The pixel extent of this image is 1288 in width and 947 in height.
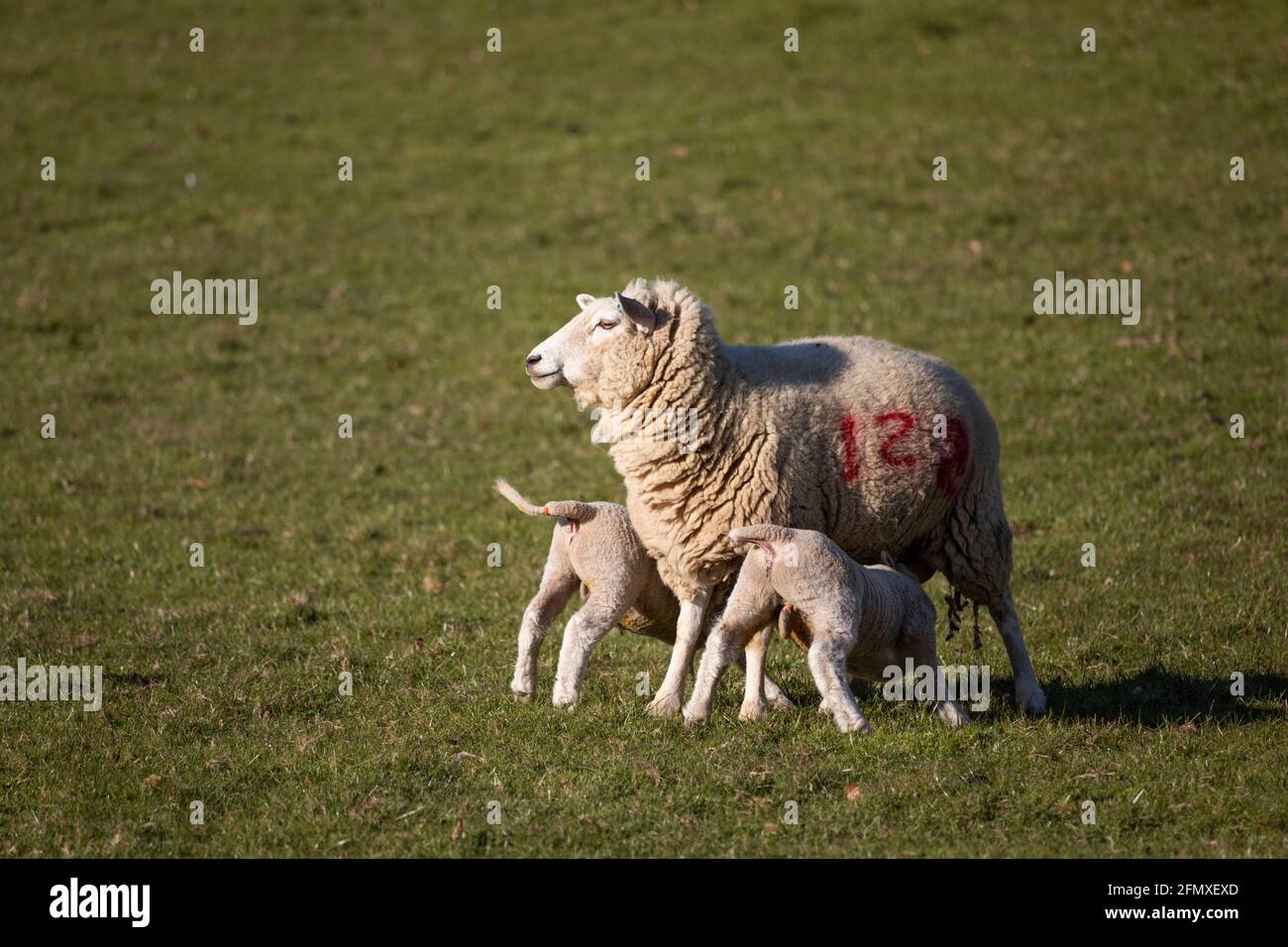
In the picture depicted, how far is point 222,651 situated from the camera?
389 inches

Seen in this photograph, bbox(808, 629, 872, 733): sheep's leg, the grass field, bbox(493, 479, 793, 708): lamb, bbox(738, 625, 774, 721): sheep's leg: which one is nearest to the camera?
the grass field

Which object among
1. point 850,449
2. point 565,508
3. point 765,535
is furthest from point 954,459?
point 565,508

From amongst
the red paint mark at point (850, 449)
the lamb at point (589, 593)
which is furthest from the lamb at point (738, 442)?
the lamb at point (589, 593)

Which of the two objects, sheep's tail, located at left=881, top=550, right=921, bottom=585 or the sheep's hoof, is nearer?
the sheep's hoof

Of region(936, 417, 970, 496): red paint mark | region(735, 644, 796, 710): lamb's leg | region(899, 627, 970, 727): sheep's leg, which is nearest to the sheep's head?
region(735, 644, 796, 710): lamb's leg

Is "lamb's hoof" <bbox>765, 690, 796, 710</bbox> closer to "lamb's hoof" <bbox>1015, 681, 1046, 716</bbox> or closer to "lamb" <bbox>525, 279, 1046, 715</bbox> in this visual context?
"lamb" <bbox>525, 279, 1046, 715</bbox>

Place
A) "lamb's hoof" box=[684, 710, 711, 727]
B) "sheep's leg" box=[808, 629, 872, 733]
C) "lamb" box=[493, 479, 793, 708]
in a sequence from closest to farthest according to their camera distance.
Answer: "sheep's leg" box=[808, 629, 872, 733] < "lamb's hoof" box=[684, 710, 711, 727] < "lamb" box=[493, 479, 793, 708]

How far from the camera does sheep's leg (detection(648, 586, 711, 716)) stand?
8445mm

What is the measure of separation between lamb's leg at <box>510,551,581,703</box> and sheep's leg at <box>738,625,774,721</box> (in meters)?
1.22

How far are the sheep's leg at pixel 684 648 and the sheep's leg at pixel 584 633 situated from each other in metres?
0.38

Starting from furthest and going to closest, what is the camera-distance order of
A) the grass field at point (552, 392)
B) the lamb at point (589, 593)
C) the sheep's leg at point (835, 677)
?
the lamb at point (589, 593) → the sheep's leg at point (835, 677) → the grass field at point (552, 392)

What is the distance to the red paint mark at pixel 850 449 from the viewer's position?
338 inches

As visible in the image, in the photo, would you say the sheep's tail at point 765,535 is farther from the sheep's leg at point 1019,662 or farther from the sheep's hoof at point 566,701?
the sheep's leg at point 1019,662

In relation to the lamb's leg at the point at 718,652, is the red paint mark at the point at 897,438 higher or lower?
higher
